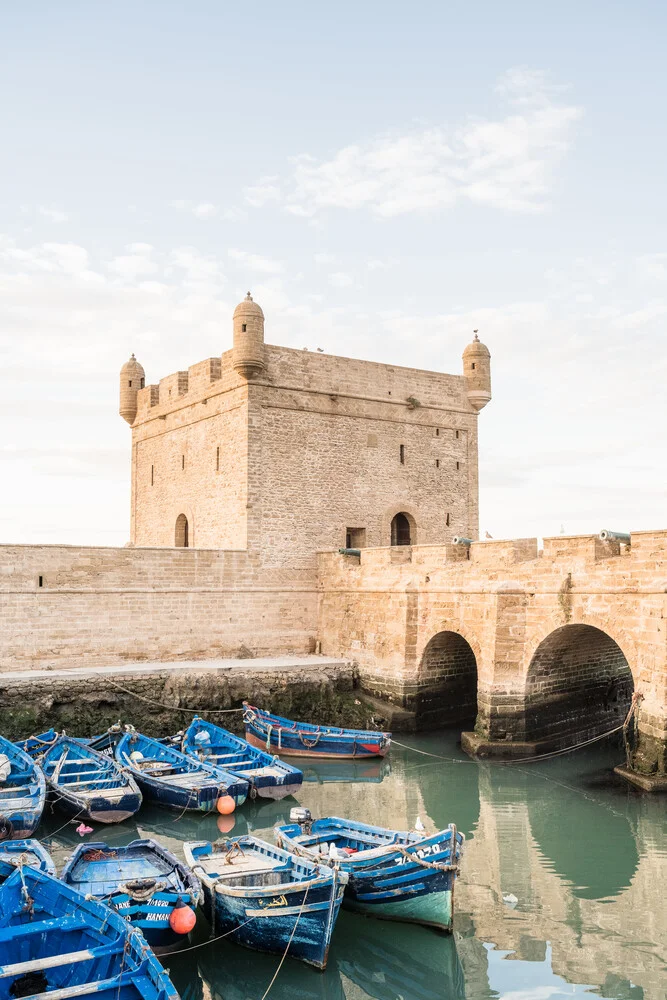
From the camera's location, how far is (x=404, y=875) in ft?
30.1

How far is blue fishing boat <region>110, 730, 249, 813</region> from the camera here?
13.0 m

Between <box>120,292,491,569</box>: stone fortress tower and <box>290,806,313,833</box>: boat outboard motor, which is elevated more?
<box>120,292,491,569</box>: stone fortress tower

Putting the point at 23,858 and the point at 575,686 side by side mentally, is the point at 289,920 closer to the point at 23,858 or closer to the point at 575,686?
the point at 23,858

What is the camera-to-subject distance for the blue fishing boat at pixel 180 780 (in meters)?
13.0

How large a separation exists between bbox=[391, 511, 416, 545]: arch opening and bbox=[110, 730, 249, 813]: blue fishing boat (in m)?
12.1

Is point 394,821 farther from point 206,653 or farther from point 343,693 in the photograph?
point 206,653

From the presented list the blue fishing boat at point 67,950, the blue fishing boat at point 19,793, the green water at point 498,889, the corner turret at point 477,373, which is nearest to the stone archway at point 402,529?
the corner turret at point 477,373

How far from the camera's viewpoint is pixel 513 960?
8547 millimetres

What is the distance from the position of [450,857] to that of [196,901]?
277 cm

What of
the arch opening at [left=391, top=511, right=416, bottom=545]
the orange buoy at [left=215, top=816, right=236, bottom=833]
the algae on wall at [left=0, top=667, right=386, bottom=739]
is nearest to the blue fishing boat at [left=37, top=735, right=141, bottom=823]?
the orange buoy at [left=215, top=816, right=236, bottom=833]

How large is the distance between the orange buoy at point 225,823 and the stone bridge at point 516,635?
18.5ft

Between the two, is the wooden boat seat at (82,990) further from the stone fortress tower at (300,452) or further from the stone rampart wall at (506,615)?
the stone fortress tower at (300,452)

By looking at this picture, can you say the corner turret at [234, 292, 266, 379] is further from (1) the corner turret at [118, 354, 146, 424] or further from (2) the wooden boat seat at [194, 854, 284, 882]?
(2) the wooden boat seat at [194, 854, 284, 882]

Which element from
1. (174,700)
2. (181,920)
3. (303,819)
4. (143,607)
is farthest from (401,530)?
(181,920)
